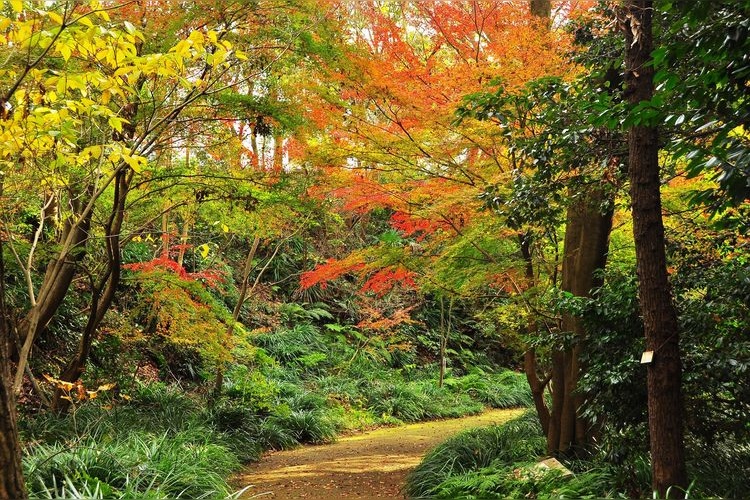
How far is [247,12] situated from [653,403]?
15.7 feet

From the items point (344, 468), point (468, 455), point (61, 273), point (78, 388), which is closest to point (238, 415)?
point (344, 468)

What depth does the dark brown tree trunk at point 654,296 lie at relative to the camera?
358 centimetres

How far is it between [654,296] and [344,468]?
512 centimetres

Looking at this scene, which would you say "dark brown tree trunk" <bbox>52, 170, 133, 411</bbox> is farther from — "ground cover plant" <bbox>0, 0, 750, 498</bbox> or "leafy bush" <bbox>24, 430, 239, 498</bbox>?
"leafy bush" <bbox>24, 430, 239, 498</bbox>

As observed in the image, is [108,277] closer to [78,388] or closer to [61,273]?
[61,273]

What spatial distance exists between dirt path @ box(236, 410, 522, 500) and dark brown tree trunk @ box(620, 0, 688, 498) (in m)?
3.33

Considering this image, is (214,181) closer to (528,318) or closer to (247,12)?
(247,12)

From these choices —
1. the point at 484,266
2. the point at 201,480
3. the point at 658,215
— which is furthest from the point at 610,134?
the point at 201,480

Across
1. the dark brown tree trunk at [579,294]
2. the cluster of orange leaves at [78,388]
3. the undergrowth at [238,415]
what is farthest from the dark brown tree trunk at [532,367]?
the cluster of orange leaves at [78,388]

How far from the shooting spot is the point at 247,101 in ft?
19.3

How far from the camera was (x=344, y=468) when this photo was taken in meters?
7.64

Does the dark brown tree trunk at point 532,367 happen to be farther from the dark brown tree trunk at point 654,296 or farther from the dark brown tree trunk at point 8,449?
the dark brown tree trunk at point 8,449

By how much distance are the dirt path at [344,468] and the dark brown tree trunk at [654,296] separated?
3.33m

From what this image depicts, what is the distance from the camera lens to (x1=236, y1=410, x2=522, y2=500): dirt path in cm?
650
